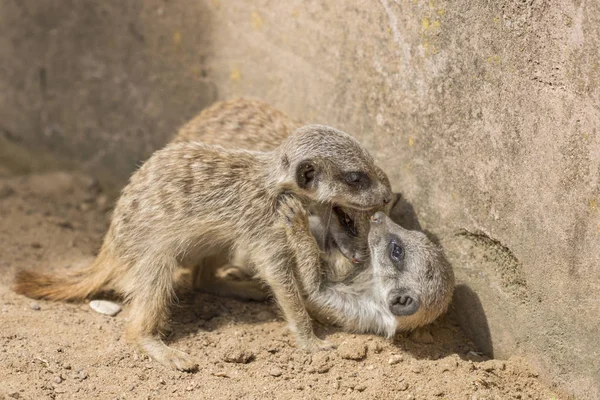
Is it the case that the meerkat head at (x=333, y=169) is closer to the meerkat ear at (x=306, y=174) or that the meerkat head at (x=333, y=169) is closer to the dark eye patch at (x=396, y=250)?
the meerkat ear at (x=306, y=174)

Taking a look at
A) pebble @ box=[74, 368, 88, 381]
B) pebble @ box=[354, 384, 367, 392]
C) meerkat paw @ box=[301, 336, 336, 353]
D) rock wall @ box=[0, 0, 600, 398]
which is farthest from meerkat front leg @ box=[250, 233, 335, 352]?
pebble @ box=[74, 368, 88, 381]

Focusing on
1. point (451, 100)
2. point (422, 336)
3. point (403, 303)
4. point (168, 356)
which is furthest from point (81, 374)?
point (451, 100)

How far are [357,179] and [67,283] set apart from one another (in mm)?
1509

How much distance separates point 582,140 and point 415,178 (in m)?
0.96

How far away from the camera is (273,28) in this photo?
412 centimetres

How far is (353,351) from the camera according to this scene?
3314 mm

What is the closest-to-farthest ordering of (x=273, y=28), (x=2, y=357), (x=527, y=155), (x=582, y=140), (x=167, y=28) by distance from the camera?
1. (x=582, y=140)
2. (x=527, y=155)
3. (x=2, y=357)
4. (x=273, y=28)
5. (x=167, y=28)

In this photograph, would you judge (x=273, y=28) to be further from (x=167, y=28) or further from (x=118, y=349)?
(x=118, y=349)

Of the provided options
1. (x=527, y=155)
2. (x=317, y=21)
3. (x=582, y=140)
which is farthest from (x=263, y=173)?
(x=582, y=140)

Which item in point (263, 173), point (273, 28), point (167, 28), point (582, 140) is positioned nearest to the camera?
point (582, 140)

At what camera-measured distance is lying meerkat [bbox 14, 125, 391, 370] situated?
135 inches

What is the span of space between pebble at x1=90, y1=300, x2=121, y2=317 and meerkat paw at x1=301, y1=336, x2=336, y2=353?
0.96 meters

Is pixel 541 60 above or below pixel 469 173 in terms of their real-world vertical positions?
above

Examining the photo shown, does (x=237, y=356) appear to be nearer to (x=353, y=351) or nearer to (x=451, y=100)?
(x=353, y=351)
